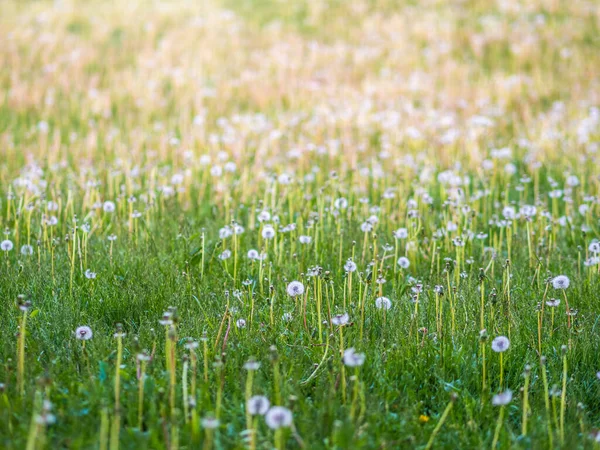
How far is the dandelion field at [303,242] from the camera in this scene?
2457 mm

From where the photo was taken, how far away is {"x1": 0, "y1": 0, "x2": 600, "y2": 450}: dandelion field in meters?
2.46

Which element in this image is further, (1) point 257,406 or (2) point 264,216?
(2) point 264,216

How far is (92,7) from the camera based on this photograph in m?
14.0

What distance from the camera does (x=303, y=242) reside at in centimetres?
402

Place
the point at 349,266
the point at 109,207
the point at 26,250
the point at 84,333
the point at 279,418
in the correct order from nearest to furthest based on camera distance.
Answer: the point at 279,418, the point at 84,333, the point at 349,266, the point at 26,250, the point at 109,207

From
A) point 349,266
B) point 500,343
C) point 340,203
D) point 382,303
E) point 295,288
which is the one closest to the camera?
point 500,343

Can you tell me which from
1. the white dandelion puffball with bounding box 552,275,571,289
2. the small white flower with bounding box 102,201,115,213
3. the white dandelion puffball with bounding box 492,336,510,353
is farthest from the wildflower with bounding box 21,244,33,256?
the white dandelion puffball with bounding box 552,275,571,289

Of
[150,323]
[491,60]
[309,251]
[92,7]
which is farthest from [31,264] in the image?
[92,7]

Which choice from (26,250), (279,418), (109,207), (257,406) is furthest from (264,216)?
(279,418)

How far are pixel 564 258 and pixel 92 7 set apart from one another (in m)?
12.8

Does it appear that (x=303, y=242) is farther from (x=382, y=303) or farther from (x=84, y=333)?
(x=84, y=333)

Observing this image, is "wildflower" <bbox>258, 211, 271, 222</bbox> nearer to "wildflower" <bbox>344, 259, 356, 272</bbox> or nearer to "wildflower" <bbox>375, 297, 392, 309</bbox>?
"wildflower" <bbox>344, 259, 356, 272</bbox>

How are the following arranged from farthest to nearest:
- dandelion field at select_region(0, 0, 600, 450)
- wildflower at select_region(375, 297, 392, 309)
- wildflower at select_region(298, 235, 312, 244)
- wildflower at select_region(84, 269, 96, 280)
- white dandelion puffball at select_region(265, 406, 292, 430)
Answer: wildflower at select_region(298, 235, 312, 244) → wildflower at select_region(84, 269, 96, 280) → wildflower at select_region(375, 297, 392, 309) → dandelion field at select_region(0, 0, 600, 450) → white dandelion puffball at select_region(265, 406, 292, 430)

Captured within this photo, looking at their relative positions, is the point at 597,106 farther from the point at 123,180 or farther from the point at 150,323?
the point at 150,323
